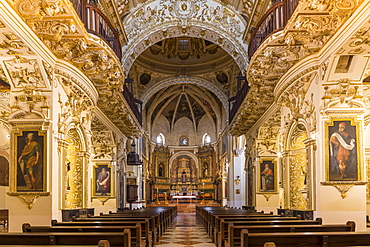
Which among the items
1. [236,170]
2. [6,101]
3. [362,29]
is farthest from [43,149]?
[236,170]

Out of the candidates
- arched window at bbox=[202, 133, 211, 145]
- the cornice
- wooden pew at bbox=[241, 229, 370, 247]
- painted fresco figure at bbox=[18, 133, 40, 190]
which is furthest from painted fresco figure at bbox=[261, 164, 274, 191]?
arched window at bbox=[202, 133, 211, 145]

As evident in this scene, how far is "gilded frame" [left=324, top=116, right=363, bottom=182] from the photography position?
33.4ft

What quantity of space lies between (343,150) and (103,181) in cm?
1232

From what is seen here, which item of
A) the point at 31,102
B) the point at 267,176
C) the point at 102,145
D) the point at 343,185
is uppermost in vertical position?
the point at 31,102

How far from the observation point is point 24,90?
35.0ft

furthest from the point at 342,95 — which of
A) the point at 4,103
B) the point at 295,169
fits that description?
the point at 4,103

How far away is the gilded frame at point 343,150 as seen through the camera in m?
10.2

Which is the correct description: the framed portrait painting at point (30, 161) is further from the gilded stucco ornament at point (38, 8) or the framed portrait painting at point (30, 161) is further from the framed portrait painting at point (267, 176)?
the framed portrait painting at point (267, 176)

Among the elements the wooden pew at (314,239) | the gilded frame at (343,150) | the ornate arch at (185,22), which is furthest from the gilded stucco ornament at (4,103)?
the wooden pew at (314,239)

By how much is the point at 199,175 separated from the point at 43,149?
114 ft

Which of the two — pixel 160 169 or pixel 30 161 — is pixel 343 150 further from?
pixel 160 169

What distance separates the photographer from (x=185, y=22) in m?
19.4

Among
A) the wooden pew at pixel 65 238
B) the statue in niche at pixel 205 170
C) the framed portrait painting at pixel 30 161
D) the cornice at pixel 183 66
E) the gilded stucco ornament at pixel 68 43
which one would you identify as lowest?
the statue in niche at pixel 205 170

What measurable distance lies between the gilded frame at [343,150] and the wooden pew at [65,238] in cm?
567
